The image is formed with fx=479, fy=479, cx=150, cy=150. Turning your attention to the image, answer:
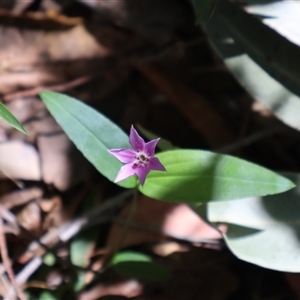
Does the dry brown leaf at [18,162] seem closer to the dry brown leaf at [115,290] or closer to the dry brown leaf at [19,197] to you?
the dry brown leaf at [19,197]

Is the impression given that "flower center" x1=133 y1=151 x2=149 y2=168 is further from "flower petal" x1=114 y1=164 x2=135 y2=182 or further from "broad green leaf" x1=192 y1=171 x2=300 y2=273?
"broad green leaf" x1=192 y1=171 x2=300 y2=273

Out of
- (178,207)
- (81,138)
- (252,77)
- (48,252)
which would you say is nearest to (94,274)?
(48,252)

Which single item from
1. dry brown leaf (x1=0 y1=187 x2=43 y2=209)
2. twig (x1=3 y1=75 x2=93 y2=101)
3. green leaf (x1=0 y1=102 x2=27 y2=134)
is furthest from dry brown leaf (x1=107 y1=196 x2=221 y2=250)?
green leaf (x1=0 y1=102 x2=27 y2=134)

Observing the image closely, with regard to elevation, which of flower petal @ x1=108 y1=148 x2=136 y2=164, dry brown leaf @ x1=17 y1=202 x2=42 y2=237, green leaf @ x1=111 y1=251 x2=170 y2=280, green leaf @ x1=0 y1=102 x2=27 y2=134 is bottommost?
dry brown leaf @ x1=17 y1=202 x2=42 y2=237

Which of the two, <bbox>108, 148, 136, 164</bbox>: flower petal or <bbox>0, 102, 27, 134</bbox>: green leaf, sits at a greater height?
<bbox>0, 102, 27, 134</bbox>: green leaf

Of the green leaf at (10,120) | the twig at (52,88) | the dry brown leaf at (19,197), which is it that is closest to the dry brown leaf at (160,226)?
the dry brown leaf at (19,197)

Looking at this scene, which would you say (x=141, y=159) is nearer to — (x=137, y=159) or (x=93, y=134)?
(x=137, y=159)

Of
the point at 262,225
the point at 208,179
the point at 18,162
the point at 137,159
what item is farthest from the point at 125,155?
the point at 18,162
